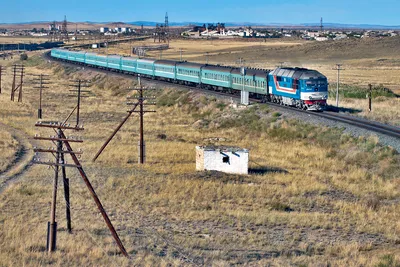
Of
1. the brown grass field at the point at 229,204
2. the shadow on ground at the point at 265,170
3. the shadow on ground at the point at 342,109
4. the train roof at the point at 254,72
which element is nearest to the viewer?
the brown grass field at the point at 229,204

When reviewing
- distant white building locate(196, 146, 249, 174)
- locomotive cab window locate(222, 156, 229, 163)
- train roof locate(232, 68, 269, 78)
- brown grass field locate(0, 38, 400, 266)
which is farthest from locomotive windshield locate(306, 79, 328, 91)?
locomotive cab window locate(222, 156, 229, 163)

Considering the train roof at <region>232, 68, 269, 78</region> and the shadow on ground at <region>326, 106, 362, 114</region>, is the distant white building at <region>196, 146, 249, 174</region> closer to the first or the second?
the shadow on ground at <region>326, 106, 362, 114</region>

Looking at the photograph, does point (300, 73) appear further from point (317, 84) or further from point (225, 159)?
point (225, 159)

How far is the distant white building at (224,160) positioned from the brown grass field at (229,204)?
2.84ft

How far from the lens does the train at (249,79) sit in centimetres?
4791

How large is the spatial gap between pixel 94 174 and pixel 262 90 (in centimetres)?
2525

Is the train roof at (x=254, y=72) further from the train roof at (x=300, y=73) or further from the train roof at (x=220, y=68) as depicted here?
the train roof at (x=300, y=73)

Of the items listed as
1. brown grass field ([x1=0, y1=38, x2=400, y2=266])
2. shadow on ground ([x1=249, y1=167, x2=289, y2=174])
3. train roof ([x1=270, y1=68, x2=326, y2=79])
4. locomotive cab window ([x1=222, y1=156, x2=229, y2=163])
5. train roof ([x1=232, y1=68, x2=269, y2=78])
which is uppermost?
train roof ([x1=270, y1=68, x2=326, y2=79])

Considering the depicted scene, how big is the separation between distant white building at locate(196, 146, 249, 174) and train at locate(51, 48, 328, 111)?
1465 centimetres

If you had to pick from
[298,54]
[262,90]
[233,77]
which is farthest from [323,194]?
[298,54]

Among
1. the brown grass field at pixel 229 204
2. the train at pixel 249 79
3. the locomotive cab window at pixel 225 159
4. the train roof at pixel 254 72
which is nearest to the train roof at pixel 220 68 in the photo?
the train at pixel 249 79

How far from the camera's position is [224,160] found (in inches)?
1361

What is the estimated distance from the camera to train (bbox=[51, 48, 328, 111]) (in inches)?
1886

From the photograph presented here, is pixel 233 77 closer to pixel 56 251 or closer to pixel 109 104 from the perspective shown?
pixel 109 104
